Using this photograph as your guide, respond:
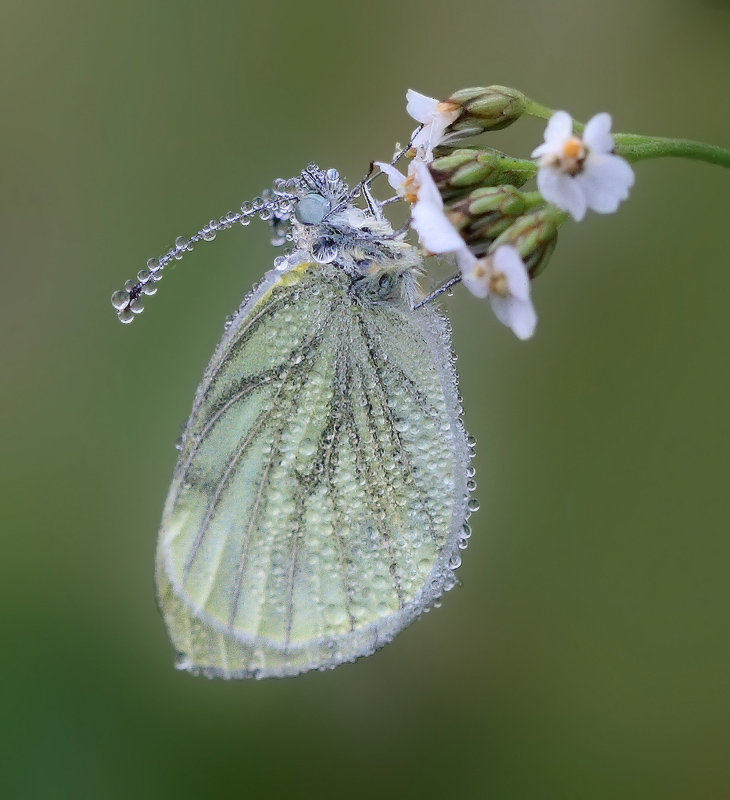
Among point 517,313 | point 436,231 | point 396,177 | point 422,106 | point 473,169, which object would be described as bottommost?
point 517,313

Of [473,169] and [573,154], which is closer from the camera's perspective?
[573,154]

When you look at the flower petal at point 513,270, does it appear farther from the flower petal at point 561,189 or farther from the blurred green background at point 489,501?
the blurred green background at point 489,501

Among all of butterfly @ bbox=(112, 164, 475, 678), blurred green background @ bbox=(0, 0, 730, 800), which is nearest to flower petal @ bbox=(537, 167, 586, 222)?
butterfly @ bbox=(112, 164, 475, 678)

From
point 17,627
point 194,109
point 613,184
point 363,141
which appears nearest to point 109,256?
point 194,109

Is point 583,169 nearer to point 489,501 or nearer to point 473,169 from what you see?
point 473,169

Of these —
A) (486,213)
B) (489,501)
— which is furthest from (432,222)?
(489,501)

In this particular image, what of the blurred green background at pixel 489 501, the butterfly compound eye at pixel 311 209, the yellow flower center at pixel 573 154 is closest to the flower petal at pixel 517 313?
the yellow flower center at pixel 573 154

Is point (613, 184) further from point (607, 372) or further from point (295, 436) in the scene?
point (607, 372)
